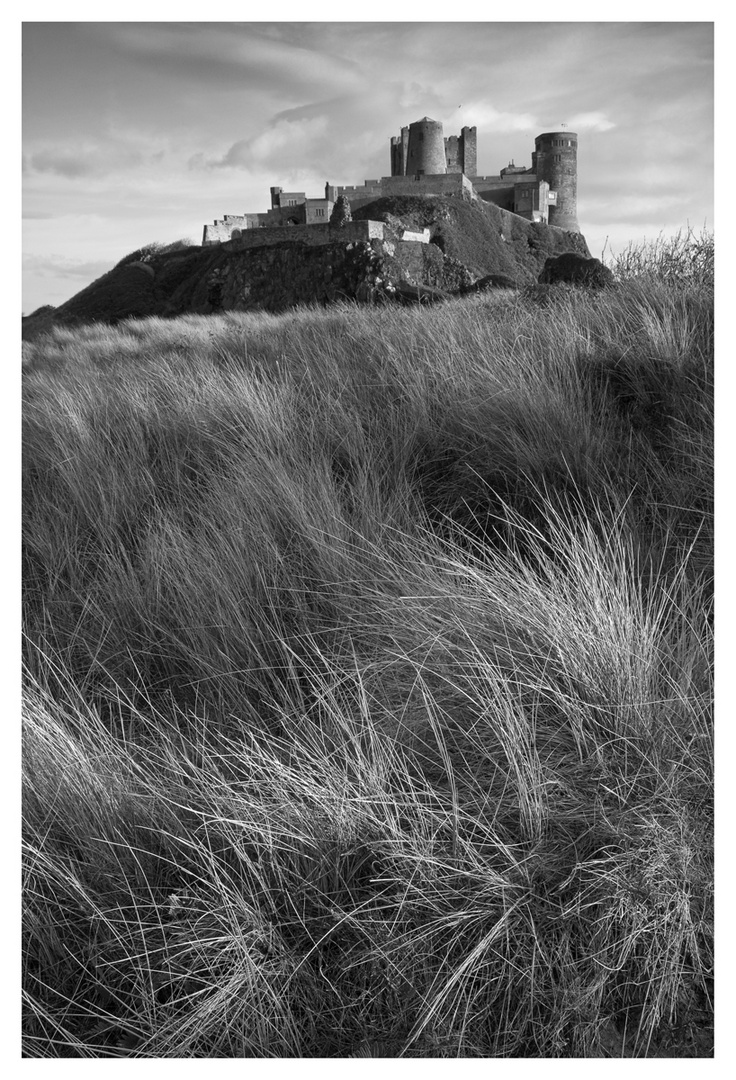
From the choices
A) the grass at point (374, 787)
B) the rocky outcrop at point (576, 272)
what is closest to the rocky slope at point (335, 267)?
the rocky outcrop at point (576, 272)

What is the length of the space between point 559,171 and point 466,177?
8.36m

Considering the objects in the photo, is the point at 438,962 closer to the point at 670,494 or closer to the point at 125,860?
the point at 125,860

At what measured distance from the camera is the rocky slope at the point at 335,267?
94.8 ft

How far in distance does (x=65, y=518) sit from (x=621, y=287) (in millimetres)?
3574

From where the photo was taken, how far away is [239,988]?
93 cm

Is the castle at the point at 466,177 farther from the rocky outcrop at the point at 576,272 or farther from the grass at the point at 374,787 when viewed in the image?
the grass at the point at 374,787

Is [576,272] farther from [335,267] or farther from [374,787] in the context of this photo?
[335,267]

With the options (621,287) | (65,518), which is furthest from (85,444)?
(621,287)

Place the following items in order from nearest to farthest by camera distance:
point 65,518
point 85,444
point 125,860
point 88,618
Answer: point 125,860 → point 88,618 → point 65,518 → point 85,444

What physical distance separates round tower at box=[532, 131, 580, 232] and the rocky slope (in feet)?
5.55

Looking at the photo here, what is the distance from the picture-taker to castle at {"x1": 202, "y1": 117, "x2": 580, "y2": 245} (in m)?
43.4

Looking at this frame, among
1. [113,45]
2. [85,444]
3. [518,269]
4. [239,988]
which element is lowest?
[239,988]

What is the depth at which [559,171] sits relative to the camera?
46.8 meters

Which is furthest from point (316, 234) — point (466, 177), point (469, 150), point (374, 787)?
point (374, 787)
